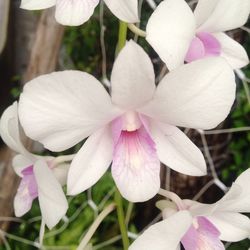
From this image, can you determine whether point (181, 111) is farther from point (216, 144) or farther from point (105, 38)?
point (105, 38)

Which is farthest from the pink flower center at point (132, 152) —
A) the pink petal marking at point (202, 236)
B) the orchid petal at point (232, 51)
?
the orchid petal at point (232, 51)

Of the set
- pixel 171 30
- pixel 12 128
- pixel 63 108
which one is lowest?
pixel 12 128

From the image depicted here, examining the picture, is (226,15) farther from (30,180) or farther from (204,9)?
(30,180)

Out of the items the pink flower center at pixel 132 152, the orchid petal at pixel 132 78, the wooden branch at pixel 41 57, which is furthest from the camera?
the wooden branch at pixel 41 57

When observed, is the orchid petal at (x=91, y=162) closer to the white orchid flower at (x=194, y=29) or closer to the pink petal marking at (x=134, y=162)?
the pink petal marking at (x=134, y=162)

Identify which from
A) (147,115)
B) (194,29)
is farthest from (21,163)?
(194,29)
